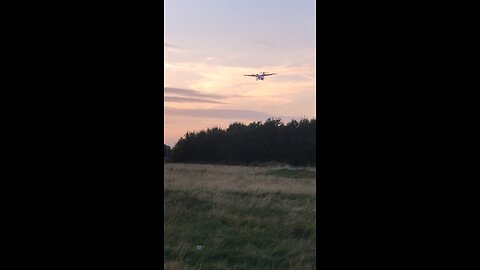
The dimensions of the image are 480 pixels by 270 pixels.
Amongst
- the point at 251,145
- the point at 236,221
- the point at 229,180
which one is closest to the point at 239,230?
the point at 236,221

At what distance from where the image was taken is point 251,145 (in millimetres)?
12328

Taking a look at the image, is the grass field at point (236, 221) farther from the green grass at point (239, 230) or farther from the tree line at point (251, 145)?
the tree line at point (251, 145)

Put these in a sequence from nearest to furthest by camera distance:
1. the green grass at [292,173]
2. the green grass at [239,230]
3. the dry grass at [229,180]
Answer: the green grass at [239,230] < the dry grass at [229,180] < the green grass at [292,173]

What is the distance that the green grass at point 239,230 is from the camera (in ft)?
19.0

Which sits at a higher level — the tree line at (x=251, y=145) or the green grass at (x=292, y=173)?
the tree line at (x=251, y=145)

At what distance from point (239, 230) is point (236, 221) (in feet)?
1.18

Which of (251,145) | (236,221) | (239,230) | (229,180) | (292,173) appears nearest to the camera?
(239,230)

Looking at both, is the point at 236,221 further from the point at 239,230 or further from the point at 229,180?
the point at 229,180

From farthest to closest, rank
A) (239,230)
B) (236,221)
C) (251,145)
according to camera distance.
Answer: (251,145)
(236,221)
(239,230)

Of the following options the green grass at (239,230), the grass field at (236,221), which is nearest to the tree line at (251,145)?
the grass field at (236,221)

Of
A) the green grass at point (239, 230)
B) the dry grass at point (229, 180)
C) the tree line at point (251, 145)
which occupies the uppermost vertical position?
the tree line at point (251, 145)

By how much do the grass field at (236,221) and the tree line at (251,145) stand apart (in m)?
0.69
